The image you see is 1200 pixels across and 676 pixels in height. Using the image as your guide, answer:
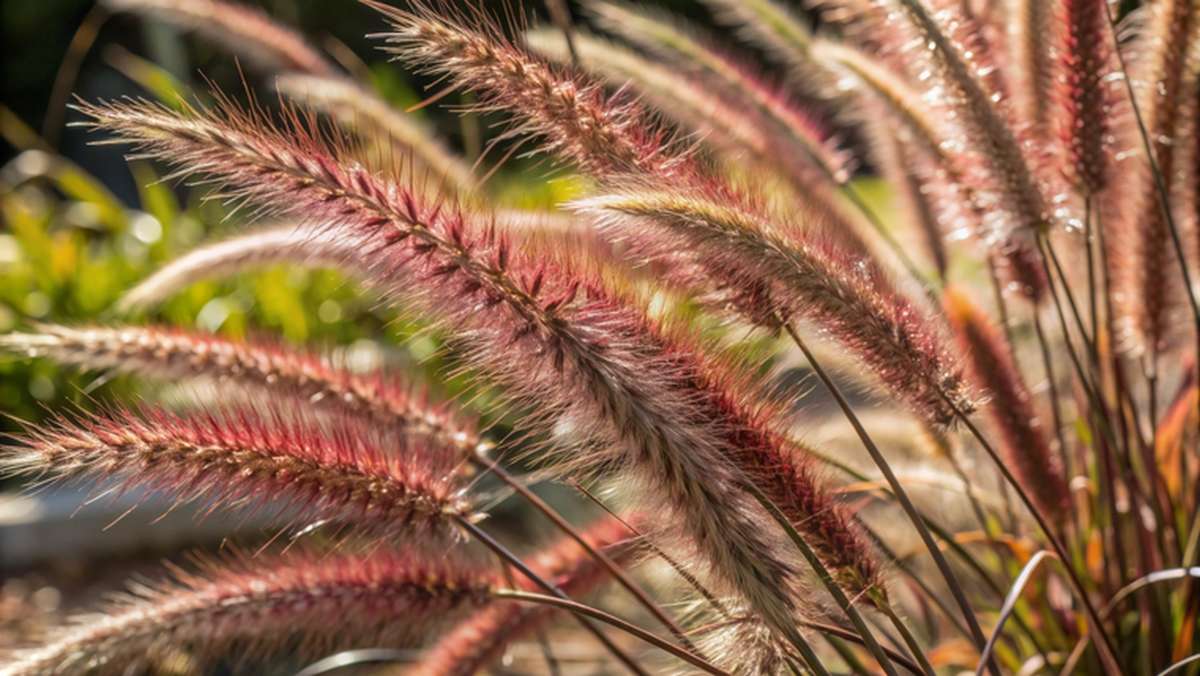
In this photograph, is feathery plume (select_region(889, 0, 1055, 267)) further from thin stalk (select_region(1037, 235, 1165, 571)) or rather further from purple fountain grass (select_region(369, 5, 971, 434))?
purple fountain grass (select_region(369, 5, 971, 434))

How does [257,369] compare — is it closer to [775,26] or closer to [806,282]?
Result: [806,282]

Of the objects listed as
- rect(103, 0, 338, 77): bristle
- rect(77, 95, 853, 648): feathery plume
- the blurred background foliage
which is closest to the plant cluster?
rect(77, 95, 853, 648): feathery plume

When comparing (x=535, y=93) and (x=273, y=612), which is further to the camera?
(x=273, y=612)

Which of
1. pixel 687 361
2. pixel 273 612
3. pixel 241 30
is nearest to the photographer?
pixel 687 361

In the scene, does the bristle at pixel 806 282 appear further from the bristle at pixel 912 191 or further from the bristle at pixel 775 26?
the bristle at pixel 775 26

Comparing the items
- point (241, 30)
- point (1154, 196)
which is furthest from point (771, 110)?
point (241, 30)

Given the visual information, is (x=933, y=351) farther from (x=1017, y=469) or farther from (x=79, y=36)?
(x=79, y=36)
